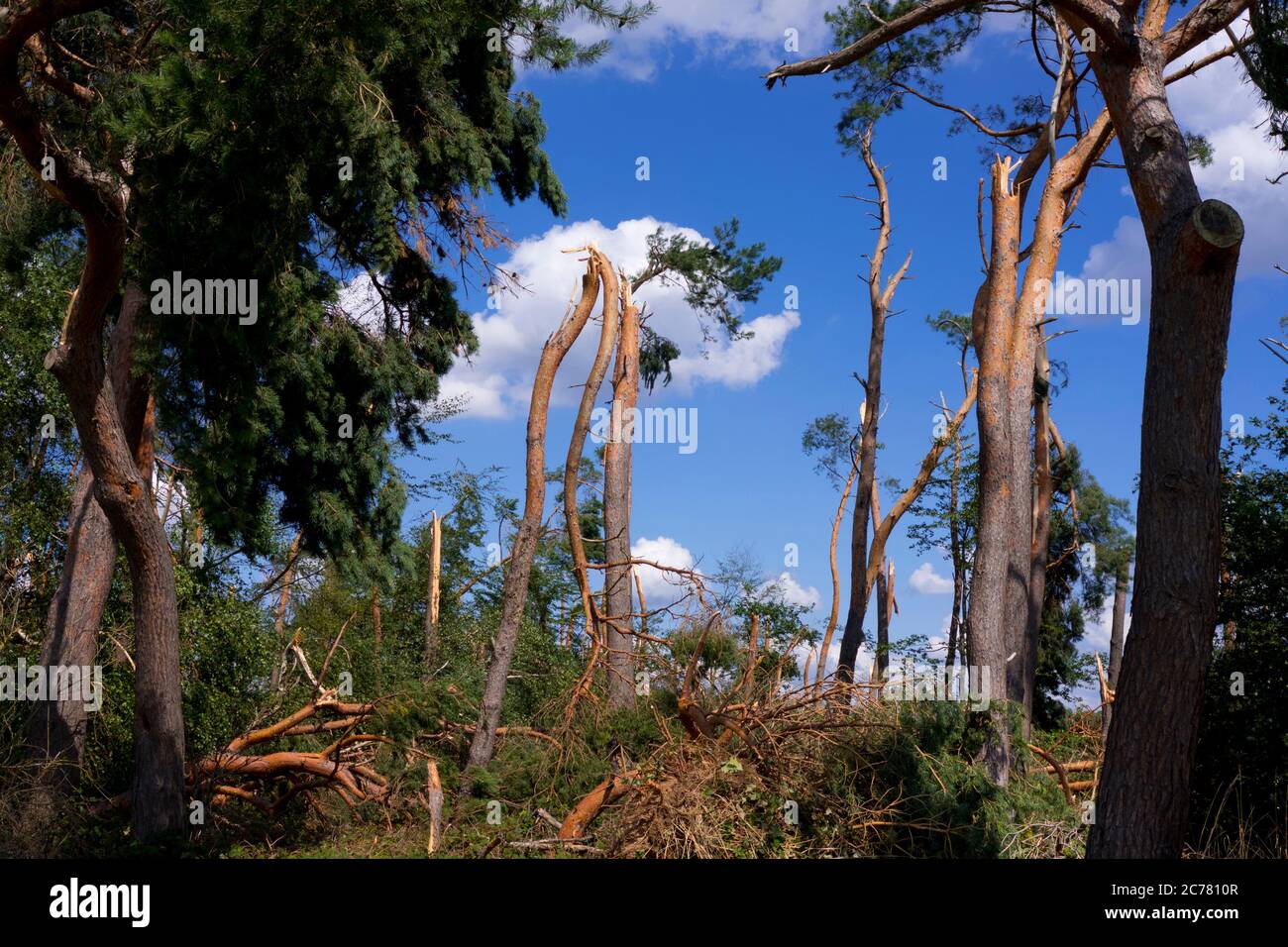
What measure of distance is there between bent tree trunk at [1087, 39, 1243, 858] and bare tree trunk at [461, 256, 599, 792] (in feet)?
20.8

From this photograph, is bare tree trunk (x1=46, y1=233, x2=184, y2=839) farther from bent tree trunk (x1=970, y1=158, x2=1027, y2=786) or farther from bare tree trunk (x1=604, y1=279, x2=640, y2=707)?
bent tree trunk (x1=970, y1=158, x2=1027, y2=786)

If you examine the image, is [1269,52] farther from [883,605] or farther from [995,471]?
[883,605]

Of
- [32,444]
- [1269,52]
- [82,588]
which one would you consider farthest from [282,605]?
[1269,52]

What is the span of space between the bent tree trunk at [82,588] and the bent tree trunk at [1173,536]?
9.35 metres

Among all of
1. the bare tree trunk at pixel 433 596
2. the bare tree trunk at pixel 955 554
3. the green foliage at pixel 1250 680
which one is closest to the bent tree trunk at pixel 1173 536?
the green foliage at pixel 1250 680

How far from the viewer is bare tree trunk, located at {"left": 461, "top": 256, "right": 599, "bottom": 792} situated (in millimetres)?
11133

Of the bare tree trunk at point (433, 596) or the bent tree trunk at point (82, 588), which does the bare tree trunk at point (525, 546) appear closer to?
the bent tree trunk at point (82, 588)

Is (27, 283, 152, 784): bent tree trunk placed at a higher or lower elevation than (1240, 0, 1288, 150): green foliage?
lower

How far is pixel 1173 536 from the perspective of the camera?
625 centimetres

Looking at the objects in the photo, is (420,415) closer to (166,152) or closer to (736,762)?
(166,152)

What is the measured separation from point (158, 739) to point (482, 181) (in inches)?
293

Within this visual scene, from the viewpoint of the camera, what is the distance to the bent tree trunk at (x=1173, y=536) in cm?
611

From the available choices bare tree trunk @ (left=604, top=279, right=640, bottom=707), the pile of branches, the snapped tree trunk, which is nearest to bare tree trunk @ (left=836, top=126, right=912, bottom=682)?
the snapped tree trunk
